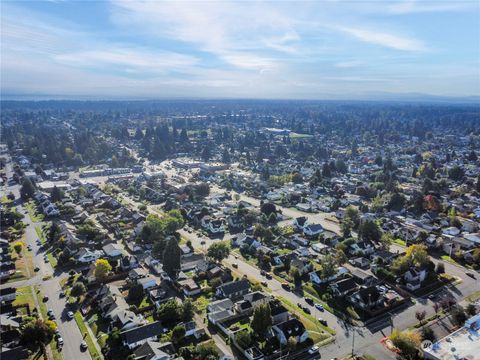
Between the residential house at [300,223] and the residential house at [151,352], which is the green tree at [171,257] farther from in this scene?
the residential house at [300,223]

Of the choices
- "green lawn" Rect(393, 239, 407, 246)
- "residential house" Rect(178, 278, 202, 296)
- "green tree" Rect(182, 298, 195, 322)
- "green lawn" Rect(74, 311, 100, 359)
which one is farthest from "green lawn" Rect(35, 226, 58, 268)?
"green lawn" Rect(393, 239, 407, 246)

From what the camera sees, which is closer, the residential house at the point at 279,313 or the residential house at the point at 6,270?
the residential house at the point at 279,313

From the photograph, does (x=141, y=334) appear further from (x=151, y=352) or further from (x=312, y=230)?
(x=312, y=230)

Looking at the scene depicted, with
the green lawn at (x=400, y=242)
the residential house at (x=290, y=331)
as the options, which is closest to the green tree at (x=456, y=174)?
the green lawn at (x=400, y=242)

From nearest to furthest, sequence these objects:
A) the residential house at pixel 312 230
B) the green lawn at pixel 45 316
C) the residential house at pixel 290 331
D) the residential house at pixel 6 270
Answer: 1. the green lawn at pixel 45 316
2. the residential house at pixel 290 331
3. the residential house at pixel 6 270
4. the residential house at pixel 312 230

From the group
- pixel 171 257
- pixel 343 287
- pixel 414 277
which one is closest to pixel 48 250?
pixel 171 257

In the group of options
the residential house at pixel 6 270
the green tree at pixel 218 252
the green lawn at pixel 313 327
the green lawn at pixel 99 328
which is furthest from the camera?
the green tree at pixel 218 252
